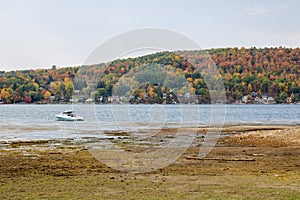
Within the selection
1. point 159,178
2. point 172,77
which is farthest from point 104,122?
point 159,178

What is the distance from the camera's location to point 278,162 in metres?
20.5

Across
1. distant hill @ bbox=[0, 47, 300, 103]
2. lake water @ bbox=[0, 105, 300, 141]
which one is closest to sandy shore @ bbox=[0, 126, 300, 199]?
lake water @ bbox=[0, 105, 300, 141]

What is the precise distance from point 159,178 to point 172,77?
181 feet

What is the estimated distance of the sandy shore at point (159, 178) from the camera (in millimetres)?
13367

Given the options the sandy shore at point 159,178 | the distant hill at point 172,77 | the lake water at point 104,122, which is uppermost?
the distant hill at point 172,77

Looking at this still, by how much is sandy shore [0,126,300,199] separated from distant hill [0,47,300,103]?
34303 mm

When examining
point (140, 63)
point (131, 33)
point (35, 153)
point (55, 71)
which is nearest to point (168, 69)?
point (140, 63)

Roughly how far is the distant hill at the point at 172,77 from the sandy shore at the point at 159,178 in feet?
113

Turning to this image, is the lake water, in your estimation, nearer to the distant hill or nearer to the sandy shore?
the distant hill

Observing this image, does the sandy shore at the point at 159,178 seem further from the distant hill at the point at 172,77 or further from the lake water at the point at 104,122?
the distant hill at the point at 172,77

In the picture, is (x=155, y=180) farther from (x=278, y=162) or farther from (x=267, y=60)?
(x=267, y=60)

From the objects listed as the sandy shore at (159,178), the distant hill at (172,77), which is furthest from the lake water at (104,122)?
the sandy shore at (159,178)

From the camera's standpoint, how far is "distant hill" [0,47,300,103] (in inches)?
2494

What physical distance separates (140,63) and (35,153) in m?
40.1
